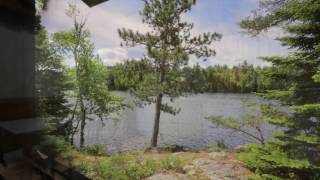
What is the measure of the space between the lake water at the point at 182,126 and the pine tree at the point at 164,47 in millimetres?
59

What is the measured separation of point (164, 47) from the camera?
2779 mm

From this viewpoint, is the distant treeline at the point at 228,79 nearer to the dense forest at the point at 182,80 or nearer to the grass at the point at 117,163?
the dense forest at the point at 182,80

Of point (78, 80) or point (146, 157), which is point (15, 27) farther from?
point (146, 157)

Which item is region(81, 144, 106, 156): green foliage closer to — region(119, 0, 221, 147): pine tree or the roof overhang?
region(119, 0, 221, 147): pine tree

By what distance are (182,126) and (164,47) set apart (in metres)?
0.51

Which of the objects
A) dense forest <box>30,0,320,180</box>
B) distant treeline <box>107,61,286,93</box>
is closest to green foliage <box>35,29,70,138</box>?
dense forest <box>30,0,320,180</box>

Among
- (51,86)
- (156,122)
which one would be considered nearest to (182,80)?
(156,122)

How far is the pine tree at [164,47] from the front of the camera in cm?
→ 273

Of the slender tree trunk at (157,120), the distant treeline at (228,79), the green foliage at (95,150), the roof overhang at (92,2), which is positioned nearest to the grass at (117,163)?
the green foliage at (95,150)

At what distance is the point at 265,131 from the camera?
8.43 feet

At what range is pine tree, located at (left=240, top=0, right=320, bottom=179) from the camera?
2.28 m

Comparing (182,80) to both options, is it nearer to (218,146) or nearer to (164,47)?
(164,47)

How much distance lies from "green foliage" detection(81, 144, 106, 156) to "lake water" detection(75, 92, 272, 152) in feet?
0.12

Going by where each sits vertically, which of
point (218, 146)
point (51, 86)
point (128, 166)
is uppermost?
point (51, 86)
